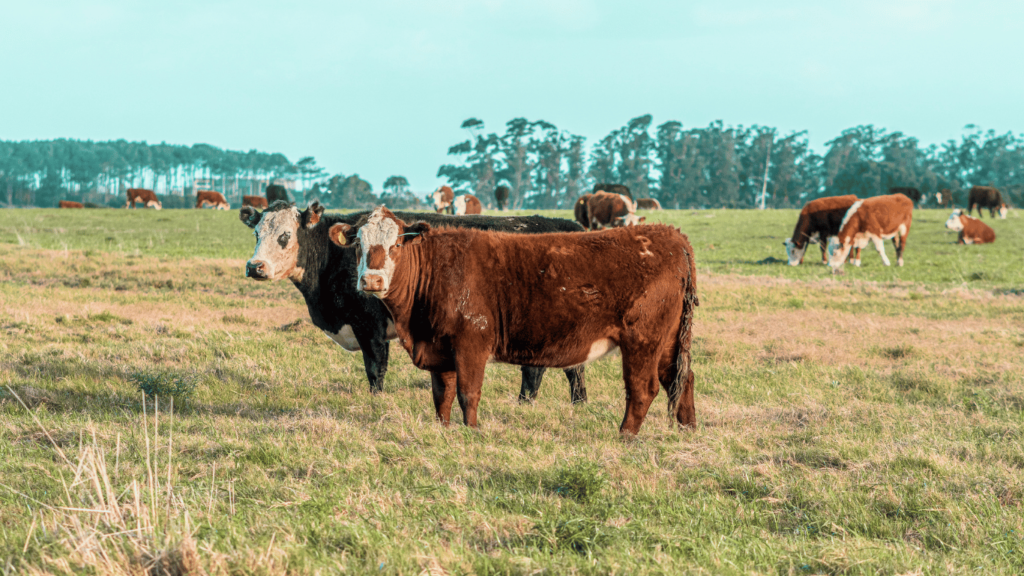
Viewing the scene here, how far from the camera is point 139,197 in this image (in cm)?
5831

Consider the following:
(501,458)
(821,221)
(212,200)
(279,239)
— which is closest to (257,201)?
(212,200)

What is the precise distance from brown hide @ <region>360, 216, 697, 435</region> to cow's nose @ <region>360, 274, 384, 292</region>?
0.73 feet

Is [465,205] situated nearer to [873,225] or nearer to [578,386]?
[873,225]

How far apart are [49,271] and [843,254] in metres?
20.5

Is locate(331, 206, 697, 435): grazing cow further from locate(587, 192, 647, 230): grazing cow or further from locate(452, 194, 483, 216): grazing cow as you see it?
locate(452, 194, 483, 216): grazing cow

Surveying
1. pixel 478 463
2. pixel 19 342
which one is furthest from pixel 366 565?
pixel 19 342

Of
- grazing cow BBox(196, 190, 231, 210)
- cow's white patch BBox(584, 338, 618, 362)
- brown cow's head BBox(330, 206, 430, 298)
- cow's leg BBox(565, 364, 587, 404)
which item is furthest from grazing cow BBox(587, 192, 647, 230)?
grazing cow BBox(196, 190, 231, 210)

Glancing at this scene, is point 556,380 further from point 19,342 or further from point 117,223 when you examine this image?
point 117,223

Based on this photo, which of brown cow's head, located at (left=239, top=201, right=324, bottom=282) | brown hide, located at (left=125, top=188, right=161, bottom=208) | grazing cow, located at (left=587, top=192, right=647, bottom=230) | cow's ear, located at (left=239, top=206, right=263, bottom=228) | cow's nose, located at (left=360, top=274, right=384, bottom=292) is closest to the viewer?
cow's nose, located at (left=360, top=274, right=384, bottom=292)

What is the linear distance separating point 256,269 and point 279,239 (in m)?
0.49

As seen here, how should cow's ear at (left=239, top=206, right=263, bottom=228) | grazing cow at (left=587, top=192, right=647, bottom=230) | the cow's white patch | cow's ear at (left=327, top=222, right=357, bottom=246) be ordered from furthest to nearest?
grazing cow at (left=587, top=192, right=647, bottom=230), cow's ear at (left=239, top=206, right=263, bottom=228), cow's ear at (left=327, top=222, right=357, bottom=246), the cow's white patch

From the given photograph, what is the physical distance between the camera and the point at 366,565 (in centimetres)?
327

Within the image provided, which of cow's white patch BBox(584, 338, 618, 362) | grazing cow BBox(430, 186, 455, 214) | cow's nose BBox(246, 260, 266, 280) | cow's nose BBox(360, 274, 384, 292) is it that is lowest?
cow's white patch BBox(584, 338, 618, 362)

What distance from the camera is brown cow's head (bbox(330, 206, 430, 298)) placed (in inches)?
222
